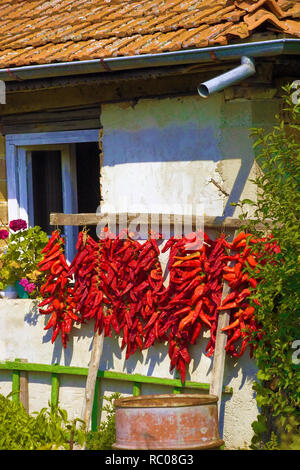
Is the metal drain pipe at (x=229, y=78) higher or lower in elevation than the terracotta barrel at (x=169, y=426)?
higher

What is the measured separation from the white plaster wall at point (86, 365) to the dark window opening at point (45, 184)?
3.95ft

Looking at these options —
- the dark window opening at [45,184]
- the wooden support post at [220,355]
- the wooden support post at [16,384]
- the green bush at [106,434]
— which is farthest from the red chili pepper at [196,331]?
the dark window opening at [45,184]

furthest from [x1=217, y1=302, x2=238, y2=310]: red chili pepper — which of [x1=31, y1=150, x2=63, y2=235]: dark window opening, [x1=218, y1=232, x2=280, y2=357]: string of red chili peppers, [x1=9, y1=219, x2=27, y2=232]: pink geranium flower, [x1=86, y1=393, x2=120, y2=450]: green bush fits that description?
[x1=31, y1=150, x2=63, y2=235]: dark window opening

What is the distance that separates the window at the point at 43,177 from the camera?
7117 millimetres

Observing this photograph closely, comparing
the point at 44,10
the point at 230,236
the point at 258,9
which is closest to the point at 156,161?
the point at 230,236

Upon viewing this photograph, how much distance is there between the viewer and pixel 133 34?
618cm

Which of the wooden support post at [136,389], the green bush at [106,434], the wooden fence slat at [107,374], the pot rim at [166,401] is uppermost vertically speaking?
the wooden fence slat at [107,374]

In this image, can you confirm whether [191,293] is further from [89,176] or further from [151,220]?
[89,176]

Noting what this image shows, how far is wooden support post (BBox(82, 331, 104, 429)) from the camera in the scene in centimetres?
575

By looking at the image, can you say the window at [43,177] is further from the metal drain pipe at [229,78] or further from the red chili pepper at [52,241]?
the metal drain pipe at [229,78]

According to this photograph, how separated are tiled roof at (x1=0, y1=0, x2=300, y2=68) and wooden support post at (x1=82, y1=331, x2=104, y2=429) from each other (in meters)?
2.05

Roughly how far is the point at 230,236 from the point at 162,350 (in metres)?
0.92

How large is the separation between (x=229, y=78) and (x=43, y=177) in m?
2.65

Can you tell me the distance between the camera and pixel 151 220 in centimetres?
573
